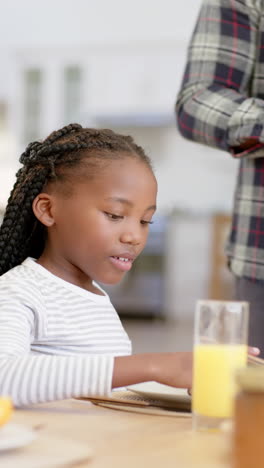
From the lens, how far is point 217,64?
5.63 feet

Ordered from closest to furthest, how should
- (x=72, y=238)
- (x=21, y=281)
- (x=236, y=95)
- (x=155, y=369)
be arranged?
(x=155, y=369) → (x=21, y=281) → (x=72, y=238) → (x=236, y=95)

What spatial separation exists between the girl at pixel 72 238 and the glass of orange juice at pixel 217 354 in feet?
1.10

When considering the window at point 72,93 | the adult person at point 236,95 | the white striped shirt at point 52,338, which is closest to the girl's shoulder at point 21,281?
the white striped shirt at point 52,338

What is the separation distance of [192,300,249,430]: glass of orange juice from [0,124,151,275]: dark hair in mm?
535

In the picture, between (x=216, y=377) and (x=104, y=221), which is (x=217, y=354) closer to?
(x=216, y=377)

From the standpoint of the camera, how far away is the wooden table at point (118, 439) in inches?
25.7

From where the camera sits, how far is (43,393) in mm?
926

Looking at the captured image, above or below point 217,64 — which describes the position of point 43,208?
below

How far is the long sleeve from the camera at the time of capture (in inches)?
65.4

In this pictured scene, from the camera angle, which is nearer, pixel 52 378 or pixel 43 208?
pixel 52 378

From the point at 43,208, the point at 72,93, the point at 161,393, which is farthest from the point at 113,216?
the point at 72,93

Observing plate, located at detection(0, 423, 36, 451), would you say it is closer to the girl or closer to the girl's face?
the girl

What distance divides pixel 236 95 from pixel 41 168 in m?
0.55

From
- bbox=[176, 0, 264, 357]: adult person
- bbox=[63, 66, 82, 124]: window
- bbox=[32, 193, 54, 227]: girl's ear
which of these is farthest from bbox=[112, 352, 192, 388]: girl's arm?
bbox=[63, 66, 82, 124]: window
